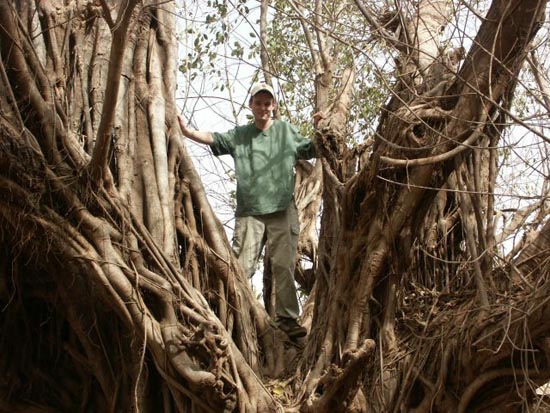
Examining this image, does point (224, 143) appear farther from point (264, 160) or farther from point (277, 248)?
point (277, 248)

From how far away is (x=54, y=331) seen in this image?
536 centimetres

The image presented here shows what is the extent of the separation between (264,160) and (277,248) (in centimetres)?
52

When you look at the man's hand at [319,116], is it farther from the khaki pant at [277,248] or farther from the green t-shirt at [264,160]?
the khaki pant at [277,248]

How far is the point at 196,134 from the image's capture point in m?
5.80

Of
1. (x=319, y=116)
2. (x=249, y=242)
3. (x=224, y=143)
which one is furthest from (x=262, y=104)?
(x=249, y=242)

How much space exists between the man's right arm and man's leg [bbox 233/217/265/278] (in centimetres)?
51

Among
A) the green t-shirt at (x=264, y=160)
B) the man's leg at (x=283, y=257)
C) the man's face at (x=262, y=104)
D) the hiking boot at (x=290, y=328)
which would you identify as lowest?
the hiking boot at (x=290, y=328)

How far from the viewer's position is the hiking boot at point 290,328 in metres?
5.62

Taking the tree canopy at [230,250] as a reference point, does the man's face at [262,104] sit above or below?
above

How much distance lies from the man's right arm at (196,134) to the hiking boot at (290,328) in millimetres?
1135

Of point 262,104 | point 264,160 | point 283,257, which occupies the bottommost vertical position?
point 283,257

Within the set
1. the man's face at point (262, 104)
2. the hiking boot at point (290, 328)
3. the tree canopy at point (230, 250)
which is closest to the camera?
the tree canopy at point (230, 250)

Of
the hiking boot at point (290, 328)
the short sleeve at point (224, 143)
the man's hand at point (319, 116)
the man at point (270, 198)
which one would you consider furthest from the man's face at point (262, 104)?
the hiking boot at point (290, 328)

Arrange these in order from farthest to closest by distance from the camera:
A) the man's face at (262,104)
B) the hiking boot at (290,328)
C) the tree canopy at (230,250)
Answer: the man's face at (262,104), the hiking boot at (290,328), the tree canopy at (230,250)
